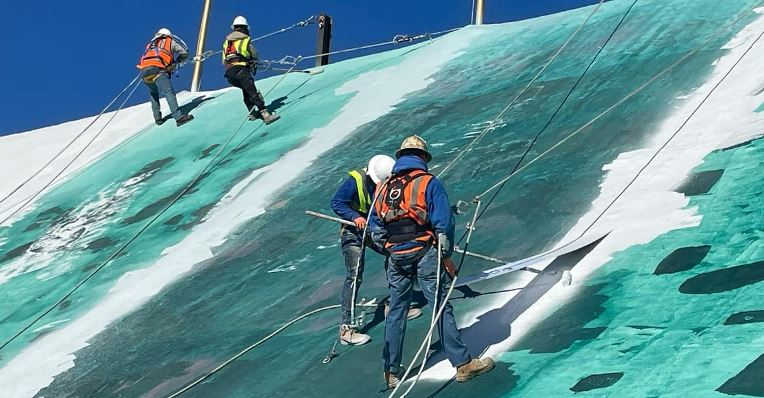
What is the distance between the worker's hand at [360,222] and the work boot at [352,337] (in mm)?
685

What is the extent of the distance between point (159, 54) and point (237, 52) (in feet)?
4.39

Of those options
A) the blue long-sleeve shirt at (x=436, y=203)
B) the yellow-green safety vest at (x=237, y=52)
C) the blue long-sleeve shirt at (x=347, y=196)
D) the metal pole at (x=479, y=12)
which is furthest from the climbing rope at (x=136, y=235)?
the blue long-sleeve shirt at (x=436, y=203)

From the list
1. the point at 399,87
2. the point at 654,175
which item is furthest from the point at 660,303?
the point at 399,87

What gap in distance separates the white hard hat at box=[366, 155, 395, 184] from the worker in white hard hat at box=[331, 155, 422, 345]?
6 cm

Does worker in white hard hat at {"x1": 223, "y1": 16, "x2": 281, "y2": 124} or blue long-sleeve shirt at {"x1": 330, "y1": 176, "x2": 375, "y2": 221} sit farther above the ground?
worker in white hard hat at {"x1": 223, "y1": 16, "x2": 281, "y2": 124}

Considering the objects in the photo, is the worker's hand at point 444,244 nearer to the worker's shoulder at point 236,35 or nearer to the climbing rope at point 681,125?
the climbing rope at point 681,125

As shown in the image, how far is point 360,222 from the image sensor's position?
23.0ft

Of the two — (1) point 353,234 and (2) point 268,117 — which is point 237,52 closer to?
(2) point 268,117

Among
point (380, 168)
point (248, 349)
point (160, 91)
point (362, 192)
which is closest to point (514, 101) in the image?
point (362, 192)

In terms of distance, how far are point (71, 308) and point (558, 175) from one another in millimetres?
4480

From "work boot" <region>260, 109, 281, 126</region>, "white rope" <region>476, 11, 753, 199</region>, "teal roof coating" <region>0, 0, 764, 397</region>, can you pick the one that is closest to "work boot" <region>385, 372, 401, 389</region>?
"teal roof coating" <region>0, 0, 764, 397</region>

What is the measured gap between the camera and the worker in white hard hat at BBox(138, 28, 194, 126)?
14.2 m

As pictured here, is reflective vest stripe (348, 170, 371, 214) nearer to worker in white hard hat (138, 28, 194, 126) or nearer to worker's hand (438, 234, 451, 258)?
worker's hand (438, 234, 451, 258)

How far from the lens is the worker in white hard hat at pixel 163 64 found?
1422cm
